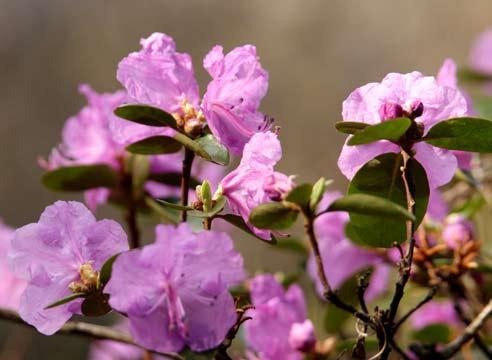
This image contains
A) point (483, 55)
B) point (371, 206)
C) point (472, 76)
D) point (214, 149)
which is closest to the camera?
point (371, 206)

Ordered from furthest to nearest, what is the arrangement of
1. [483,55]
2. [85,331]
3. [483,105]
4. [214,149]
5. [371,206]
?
[483,55], [483,105], [85,331], [214,149], [371,206]

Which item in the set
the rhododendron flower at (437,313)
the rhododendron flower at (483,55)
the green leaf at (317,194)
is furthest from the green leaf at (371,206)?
the rhododendron flower at (483,55)

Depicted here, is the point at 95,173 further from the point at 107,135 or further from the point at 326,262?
the point at 326,262

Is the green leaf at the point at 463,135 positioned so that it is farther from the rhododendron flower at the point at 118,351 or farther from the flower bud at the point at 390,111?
the rhododendron flower at the point at 118,351

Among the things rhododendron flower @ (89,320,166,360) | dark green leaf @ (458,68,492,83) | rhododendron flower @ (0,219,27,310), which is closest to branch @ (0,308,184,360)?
rhododendron flower @ (0,219,27,310)

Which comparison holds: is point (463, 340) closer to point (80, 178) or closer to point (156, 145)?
point (156, 145)

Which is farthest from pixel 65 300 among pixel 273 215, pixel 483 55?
pixel 483 55
